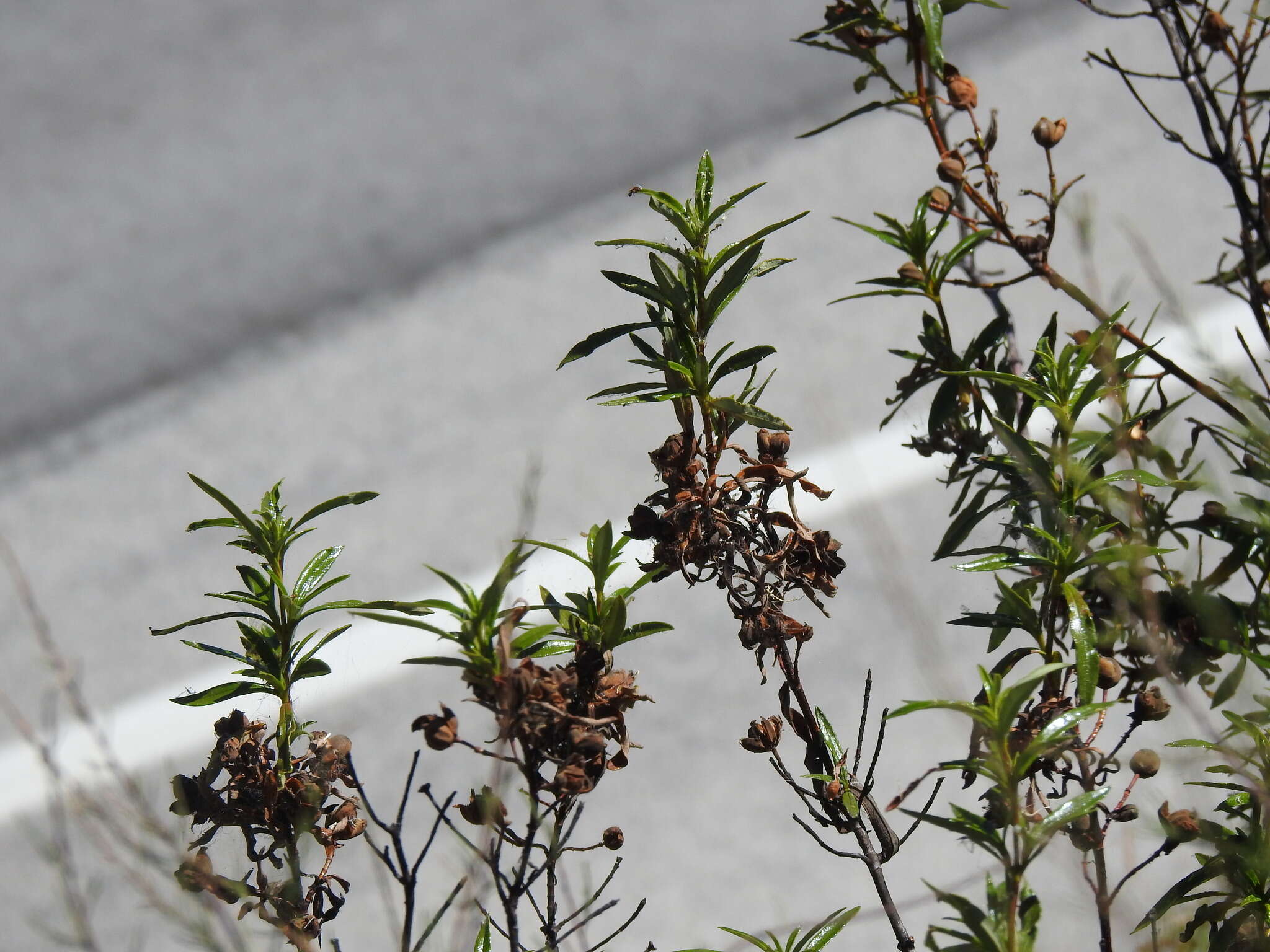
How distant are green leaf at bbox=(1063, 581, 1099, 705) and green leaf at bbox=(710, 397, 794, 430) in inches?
5.2

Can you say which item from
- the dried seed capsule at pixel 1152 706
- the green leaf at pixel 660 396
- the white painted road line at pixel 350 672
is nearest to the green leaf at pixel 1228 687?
the dried seed capsule at pixel 1152 706

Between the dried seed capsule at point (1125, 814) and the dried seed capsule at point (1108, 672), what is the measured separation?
0.05 m

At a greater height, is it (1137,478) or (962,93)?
(962,93)

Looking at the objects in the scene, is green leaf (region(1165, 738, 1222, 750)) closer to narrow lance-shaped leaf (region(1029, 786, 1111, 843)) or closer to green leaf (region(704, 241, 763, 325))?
narrow lance-shaped leaf (region(1029, 786, 1111, 843))

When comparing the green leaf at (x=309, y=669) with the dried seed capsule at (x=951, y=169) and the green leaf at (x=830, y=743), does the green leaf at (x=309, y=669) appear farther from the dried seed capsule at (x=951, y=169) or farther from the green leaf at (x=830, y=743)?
the dried seed capsule at (x=951, y=169)

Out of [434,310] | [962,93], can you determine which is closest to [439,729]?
[962,93]

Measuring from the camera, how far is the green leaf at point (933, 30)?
0.45 meters

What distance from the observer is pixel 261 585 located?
398 millimetres

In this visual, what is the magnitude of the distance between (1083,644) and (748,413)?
0.15 meters

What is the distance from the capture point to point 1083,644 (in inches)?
14.9

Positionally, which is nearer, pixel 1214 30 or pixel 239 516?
pixel 239 516

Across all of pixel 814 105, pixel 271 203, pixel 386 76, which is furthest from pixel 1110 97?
pixel 271 203

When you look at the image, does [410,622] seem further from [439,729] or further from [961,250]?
[961,250]

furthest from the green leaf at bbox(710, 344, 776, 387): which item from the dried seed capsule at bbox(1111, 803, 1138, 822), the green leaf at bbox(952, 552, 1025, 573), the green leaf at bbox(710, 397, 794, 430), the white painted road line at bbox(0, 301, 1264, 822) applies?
the white painted road line at bbox(0, 301, 1264, 822)
